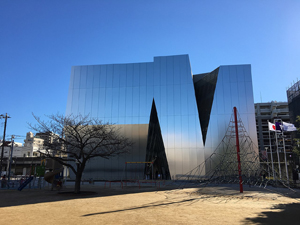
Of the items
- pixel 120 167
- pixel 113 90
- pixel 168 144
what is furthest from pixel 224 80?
pixel 120 167

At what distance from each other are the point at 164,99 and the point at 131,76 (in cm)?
706

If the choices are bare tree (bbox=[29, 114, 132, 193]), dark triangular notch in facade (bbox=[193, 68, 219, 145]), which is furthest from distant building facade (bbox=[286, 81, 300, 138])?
bare tree (bbox=[29, 114, 132, 193])

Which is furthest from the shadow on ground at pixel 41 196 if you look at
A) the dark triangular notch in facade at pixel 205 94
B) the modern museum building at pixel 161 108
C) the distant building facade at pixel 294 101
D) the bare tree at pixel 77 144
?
the distant building facade at pixel 294 101

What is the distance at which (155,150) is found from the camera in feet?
124

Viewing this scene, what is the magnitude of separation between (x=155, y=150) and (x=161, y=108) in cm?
686

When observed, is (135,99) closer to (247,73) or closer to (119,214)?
(247,73)

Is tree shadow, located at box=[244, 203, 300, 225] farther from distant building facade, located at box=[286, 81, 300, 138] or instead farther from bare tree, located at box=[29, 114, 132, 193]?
distant building facade, located at box=[286, 81, 300, 138]

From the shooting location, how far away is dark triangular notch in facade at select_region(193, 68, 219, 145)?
36.6 m

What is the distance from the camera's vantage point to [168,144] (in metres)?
36.1

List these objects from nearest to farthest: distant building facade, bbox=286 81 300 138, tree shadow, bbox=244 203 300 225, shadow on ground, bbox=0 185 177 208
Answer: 1. tree shadow, bbox=244 203 300 225
2. shadow on ground, bbox=0 185 177 208
3. distant building facade, bbox=286 81 300 138

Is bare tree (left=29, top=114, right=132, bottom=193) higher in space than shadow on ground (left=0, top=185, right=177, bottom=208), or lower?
higher

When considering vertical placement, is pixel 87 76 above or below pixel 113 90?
above

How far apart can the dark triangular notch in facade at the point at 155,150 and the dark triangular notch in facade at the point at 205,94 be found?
22.8 ft

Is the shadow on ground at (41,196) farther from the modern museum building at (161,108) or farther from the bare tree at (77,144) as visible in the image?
the modern museum building at (161,108)
